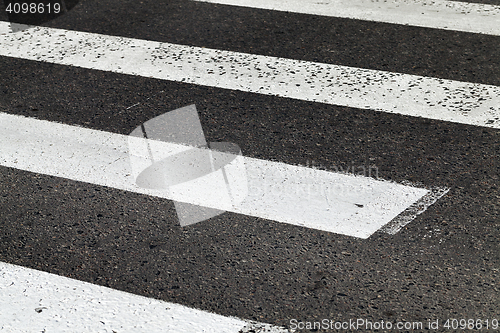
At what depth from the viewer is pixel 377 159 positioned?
3203 millimetres

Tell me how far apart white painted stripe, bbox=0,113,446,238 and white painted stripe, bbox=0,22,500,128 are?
0.79 meters

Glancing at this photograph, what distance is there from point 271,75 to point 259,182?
1.23 m

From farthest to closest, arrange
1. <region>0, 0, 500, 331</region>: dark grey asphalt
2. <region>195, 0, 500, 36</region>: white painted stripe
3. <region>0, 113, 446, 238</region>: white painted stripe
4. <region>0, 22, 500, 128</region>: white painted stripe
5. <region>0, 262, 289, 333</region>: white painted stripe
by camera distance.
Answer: <region>195, 0, 500, 36</region>: white painted stripe < <region>0, 22, 500, 128</region>: white painted stripe < <region>0, 113, 446, 238</region>: white painted stripe < <region>0, 0, 500, 331</region>: dark grey asphalt < <region>0, 262, 289, 333</region>: white painted stripe

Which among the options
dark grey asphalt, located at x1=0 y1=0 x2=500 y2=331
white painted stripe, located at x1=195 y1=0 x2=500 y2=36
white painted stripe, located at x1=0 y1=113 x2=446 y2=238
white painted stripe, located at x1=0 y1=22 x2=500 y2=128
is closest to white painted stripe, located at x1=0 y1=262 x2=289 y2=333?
dark grey asphalt, located at x1=0 y1=0 x2=500 y2=331

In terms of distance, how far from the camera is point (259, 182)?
3061 millimetres

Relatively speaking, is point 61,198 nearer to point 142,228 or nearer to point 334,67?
point 142,228

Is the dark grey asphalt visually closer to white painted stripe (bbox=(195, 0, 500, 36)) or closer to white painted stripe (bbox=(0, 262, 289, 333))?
white painted stripe (bbox=(0, 262, 289, 333))

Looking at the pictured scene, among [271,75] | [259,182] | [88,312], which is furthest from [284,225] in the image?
[271,75]

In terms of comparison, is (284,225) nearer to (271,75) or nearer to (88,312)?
(88,312)

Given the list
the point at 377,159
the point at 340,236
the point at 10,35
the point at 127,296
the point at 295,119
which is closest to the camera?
the point at 127,296

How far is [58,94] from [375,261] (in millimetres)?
2456

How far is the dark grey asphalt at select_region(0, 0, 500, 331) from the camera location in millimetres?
2416

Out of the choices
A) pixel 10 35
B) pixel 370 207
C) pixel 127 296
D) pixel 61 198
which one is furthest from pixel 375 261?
pixel 10 35

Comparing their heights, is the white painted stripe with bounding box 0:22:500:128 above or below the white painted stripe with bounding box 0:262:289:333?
above
